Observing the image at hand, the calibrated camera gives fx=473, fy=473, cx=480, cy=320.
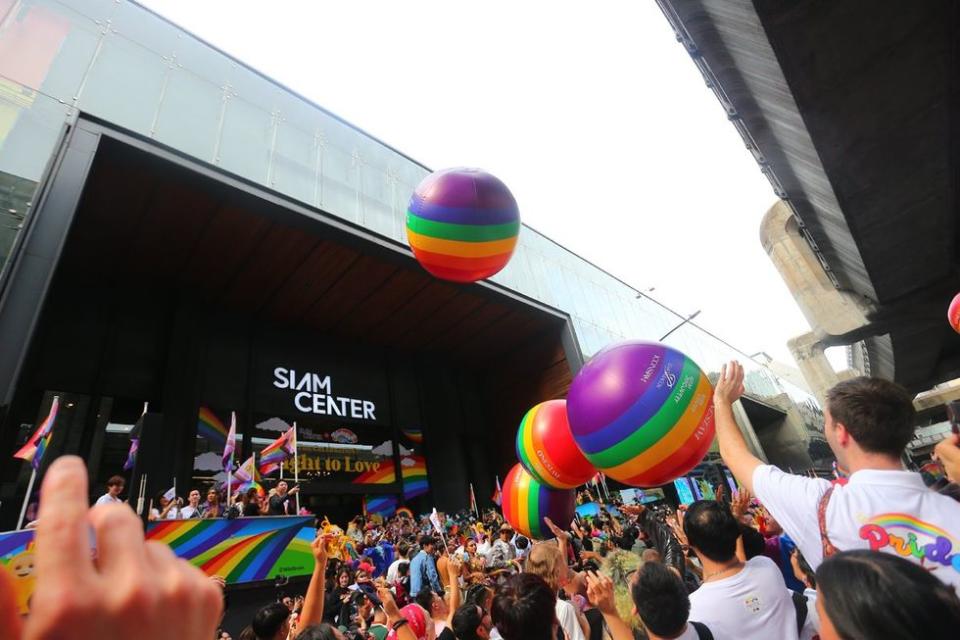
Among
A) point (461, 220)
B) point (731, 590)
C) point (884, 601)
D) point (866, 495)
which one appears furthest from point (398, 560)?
point (884, 601)

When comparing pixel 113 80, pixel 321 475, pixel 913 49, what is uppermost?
pixel 113 80

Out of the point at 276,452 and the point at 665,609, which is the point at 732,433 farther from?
the point at 276,452

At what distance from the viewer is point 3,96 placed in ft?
22.5

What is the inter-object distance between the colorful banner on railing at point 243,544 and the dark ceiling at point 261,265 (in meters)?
6.21

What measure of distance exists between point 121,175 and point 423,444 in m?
10.8

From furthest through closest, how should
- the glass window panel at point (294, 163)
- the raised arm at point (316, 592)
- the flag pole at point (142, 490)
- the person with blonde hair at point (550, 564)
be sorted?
1. the glass window panel at point (294, 163)
2. the flag pole at point (142, 490)
3. the person with blonde hair at point (550, 564)
4. the raised arm at point (316, 592)

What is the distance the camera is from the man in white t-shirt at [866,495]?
1687mm

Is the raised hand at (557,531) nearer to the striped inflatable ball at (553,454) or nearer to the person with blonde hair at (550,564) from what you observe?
the striped inflatable ball at (553,454)

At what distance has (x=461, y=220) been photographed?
438 centimetres

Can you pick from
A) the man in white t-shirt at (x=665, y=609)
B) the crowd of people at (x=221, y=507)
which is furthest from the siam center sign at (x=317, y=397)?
the man in white t-shirt at (x=665, y=609)

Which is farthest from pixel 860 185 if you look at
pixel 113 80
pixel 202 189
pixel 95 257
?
pixel 95 257

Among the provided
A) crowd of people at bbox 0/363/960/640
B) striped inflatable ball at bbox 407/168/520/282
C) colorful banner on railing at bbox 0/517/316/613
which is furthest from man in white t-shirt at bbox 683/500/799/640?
colorful banner on railing at bbox 0/517/316/613

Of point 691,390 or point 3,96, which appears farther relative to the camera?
point 3,96

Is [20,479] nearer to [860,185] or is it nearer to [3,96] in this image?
[3,96]
